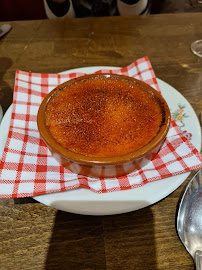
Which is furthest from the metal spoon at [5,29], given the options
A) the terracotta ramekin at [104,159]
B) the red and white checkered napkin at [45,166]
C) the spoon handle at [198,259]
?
the spoon handle at [198,259]

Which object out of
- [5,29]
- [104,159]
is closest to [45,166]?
[104,159]

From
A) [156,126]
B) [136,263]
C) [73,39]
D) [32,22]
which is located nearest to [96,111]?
[156,126]

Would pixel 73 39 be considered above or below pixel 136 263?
above

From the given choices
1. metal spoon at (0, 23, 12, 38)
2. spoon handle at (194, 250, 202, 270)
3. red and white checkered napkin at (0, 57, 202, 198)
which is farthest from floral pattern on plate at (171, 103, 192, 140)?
metal spoon at (0, 23, 12, 38)

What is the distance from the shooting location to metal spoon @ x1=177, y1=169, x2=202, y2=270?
58 cm

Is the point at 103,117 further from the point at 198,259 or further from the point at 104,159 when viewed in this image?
the point at 198,259

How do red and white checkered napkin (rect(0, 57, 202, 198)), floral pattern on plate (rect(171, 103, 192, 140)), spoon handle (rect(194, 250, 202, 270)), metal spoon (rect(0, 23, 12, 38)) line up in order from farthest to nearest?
1. metal spoon (rect(0, 23, 12, 38))
2. floral pattern on plate (rect(171, 103, 192, 140))
3. red and white checkered napkin (rect(0, 57, 202, 198))
4. spoon handle (rect(194, 250, 202, 270))

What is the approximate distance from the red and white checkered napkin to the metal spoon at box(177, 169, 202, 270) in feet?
0.17

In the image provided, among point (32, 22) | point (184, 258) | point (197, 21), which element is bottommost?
point (184, 258)

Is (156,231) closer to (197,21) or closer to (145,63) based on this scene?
(145,63)

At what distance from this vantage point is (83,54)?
122cm

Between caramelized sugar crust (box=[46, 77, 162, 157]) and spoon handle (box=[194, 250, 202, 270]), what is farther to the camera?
caramelized sugar crust (box=[46, 77, 162, 157])

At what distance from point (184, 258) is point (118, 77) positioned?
0.59 m

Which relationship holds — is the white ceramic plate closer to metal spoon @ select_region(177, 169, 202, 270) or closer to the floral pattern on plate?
metal spoon @ select_region(177, 169, 202, 270)
